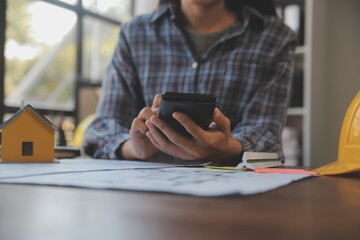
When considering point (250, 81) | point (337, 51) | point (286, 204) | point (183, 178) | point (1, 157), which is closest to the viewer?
point (286, 204)

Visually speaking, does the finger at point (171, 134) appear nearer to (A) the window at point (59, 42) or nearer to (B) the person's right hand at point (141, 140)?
(B) the person's right hand at point (141, 140)

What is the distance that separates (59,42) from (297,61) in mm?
1560

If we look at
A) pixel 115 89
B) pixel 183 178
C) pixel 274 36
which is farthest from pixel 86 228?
pixel 274 36

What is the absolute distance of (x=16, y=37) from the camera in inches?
98.4

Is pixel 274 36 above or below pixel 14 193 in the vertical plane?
above

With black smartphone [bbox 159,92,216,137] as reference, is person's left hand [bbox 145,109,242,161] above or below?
below

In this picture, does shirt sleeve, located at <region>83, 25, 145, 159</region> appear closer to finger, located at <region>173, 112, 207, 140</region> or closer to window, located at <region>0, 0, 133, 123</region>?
finger, located at <region>173, 112, 207, 140</region>

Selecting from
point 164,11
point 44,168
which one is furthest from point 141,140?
point 164,11

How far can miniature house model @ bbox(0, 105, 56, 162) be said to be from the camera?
880 mm

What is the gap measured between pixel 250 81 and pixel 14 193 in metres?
1.10

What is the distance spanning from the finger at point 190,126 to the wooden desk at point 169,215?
35cm

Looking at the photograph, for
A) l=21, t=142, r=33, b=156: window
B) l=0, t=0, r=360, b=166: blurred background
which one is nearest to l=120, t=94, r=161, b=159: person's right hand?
l=21, t=142, r=33, b=156: window

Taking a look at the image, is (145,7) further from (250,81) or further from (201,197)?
(201,197)

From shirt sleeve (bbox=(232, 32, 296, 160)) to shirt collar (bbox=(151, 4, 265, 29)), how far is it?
0.12m
